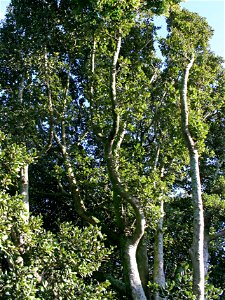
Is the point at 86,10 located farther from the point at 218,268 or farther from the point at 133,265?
the point at 218,268

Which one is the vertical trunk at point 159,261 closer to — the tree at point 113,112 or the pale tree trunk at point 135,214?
the tree at point 113,112

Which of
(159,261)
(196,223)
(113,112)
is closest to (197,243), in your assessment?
(196,223)

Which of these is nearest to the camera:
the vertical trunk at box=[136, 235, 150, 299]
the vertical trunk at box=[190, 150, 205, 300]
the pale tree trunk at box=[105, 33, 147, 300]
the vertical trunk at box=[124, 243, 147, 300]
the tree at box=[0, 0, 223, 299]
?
the vertical trunk at box=[190, 150, 205, 300]

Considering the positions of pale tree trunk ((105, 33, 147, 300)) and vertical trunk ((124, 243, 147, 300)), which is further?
pale tree trunk ((105, 33, 147, 300))

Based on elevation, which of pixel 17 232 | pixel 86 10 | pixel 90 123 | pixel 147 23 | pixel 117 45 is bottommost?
pixel 17 232

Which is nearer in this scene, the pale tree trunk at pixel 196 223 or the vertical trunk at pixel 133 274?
the pale tree trunk at pixel 196 223

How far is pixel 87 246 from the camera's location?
32.9 ft

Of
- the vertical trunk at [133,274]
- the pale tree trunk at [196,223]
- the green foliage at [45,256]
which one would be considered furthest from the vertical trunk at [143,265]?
the pale tree trunk at [196,223]

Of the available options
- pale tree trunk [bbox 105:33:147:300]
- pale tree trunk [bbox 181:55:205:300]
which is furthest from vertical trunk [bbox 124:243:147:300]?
pale tree trunk [bbox 181:55:205:300]

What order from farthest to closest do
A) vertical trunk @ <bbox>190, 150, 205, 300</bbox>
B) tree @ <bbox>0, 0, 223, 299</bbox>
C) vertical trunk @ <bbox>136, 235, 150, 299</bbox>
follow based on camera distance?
vertical trunk @ <bbox>136, 235, 150, 299</bbox>
tree @ <bbox>0, 0, 223, 299</bbox>
vertical trunk @ <bbox>190, 150, 205, 300</bbox>

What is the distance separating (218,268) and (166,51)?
9.06 m

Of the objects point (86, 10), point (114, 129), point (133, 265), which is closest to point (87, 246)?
point (133, 265)

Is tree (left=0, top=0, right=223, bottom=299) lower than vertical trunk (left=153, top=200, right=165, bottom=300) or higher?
higher

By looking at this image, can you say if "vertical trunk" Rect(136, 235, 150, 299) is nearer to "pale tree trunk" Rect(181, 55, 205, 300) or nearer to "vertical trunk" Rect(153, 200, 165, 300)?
"vertical trunk" Rect(153, 200, 165, 300)
